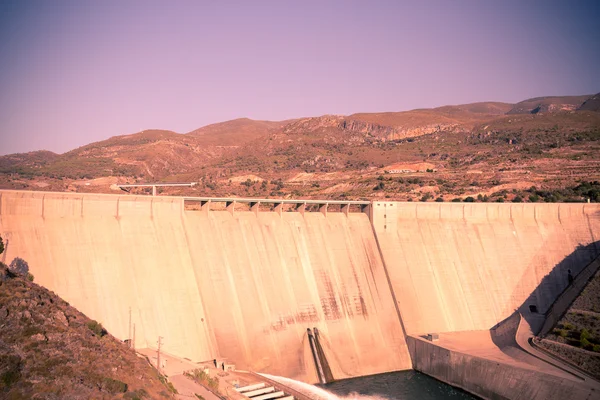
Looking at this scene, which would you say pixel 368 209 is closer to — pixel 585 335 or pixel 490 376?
pixel 490 376

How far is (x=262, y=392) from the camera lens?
28.2 metres

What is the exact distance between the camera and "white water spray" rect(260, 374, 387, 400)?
30203mm

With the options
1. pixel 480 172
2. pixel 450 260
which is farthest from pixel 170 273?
pixel 480 172

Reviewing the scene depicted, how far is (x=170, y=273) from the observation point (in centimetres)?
3259

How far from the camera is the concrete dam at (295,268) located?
30234mm

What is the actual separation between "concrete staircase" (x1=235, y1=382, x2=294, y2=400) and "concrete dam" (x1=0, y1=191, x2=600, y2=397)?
3444mm

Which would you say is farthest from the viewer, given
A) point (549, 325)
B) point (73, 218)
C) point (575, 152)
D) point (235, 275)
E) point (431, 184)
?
point (575, 152)

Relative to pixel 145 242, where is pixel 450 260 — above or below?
below

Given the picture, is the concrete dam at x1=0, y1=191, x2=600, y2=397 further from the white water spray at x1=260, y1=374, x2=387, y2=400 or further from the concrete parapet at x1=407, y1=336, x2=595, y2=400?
the white water spray at x1=260, y1=374, x2=387, y2=400

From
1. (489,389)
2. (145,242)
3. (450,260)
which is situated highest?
(145,242)

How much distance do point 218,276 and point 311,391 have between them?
751 centimetres

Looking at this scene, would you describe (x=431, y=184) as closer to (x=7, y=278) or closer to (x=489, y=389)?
(x=489, y=389)

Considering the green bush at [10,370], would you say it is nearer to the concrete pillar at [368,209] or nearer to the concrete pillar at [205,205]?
the concrete pillar at [205,205]

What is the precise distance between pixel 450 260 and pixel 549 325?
7363mm
